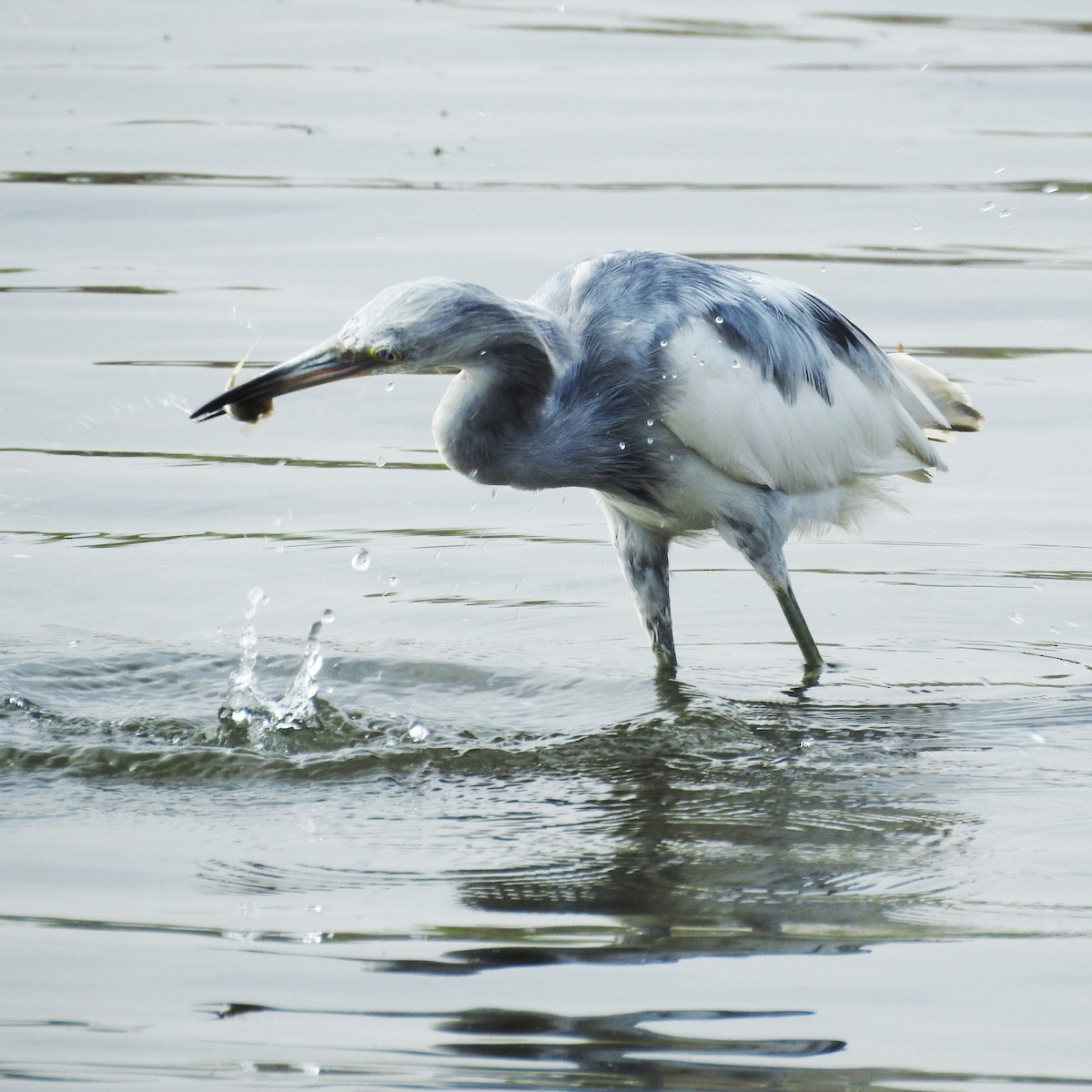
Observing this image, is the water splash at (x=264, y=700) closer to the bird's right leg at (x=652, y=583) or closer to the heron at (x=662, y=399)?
the heron at (x=662, y=399)

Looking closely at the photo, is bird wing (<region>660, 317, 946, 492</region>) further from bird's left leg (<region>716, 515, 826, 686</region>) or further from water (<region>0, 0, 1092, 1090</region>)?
water (<region>0, 0, 1092, 1090</region>)

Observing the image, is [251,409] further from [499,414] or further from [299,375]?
[499,414]

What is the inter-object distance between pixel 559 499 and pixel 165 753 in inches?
129

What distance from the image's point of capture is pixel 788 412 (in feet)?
21.4

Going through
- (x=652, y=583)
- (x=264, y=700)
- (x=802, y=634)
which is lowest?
(x=264, y=700)

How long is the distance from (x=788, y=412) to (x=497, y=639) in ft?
4.17

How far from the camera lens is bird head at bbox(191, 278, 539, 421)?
5.14m

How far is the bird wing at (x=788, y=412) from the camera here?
6125mm

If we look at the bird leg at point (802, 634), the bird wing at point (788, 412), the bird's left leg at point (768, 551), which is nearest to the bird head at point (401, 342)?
the bird wing at point (788, 412)

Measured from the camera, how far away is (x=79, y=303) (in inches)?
416

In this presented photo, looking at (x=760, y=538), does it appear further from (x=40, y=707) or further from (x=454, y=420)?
(x=40, y=707)

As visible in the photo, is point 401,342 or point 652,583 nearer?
point 401,342

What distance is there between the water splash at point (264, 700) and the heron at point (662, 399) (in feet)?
2.95

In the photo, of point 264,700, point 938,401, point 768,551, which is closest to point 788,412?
point 768,551
